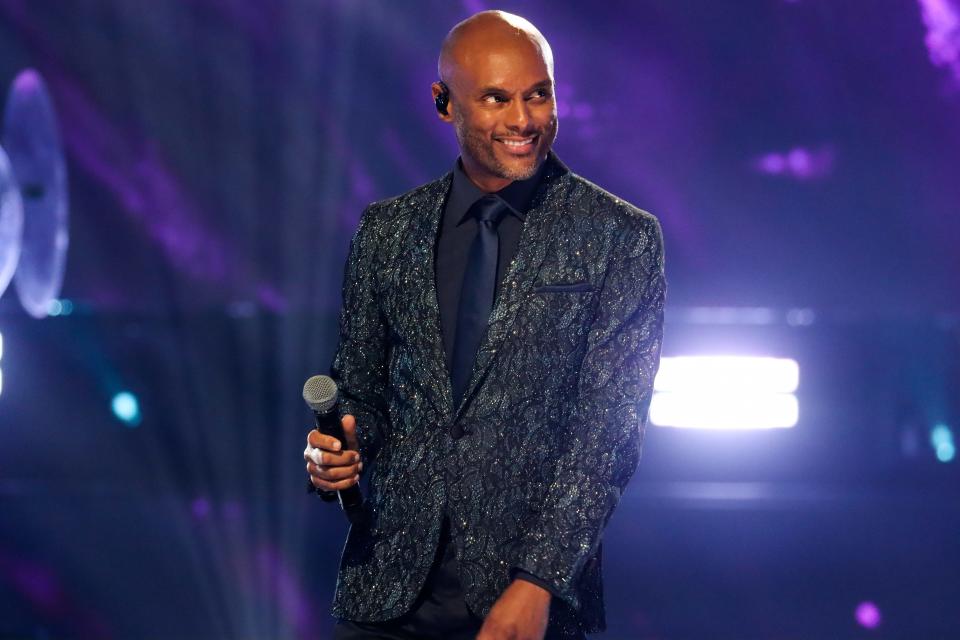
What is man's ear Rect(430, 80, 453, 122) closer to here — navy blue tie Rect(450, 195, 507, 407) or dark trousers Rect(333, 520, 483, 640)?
navy blue tie Rect(450, 195, 507, 407)

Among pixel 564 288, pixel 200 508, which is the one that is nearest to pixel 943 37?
pixel 200 508

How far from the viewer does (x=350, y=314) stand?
6.31ft

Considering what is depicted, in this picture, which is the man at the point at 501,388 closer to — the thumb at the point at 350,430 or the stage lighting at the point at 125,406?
the thumb at the point at 350,430

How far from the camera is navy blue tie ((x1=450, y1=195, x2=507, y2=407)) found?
1.77 meters

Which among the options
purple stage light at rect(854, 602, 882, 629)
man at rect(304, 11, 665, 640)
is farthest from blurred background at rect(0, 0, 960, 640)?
man at rect(304, 11, 665, 640)

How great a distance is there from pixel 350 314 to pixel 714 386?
15.1 feet

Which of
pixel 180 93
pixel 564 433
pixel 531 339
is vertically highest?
pixel 180 93

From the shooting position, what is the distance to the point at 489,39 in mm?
1791

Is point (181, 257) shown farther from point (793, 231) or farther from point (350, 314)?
point (350, 314)

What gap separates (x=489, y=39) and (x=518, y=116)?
12cm

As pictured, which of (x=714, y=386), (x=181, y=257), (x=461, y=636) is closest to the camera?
(x=461, y=636)

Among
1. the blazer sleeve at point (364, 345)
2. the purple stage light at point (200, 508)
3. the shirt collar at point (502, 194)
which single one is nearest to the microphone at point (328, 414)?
the blazer sleeve at point (364, 345)

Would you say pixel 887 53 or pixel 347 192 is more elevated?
pixel 887 53

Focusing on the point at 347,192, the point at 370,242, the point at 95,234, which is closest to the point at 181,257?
the point at 95,234
